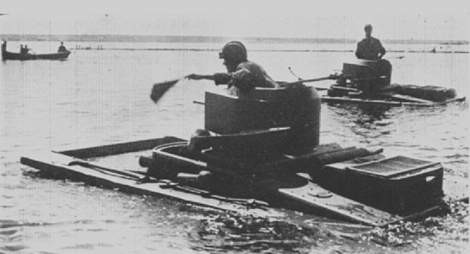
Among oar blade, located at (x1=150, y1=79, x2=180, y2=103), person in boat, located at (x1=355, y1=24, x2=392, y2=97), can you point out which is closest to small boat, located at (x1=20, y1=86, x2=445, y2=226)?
oar blade, located at (x1=150, y1=79, x2=180, y2=103)

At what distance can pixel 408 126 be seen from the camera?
20.5 m

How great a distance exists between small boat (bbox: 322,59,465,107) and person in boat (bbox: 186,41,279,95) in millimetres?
13506

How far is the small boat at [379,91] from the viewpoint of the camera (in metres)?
24.9

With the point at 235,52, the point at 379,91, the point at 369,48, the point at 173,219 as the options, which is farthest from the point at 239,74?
the point at 379,91

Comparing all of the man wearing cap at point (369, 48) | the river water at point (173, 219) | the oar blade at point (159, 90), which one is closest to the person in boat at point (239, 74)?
the oar blade at point (159, 90)

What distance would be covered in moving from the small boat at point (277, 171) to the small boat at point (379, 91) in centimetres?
1376

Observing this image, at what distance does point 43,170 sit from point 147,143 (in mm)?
2121

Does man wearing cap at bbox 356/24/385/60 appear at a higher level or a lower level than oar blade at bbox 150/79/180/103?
higher

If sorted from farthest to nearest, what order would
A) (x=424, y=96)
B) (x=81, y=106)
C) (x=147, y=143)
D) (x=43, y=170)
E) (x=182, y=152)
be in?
(x=81, y=106)
(x=424, y=96)
(x=147, y=143)
(x=43, y=170)
(x=182, y=152)

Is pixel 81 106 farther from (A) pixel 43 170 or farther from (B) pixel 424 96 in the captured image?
(A) pixel 43 170

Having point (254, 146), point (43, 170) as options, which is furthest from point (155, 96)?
point (43, 170)

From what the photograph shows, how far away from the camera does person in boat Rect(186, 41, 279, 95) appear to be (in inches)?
426

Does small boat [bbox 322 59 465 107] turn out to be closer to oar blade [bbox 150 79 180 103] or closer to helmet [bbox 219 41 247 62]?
helmet [bbox 219 41 247 62]

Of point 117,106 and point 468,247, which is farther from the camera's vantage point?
point 117,106
